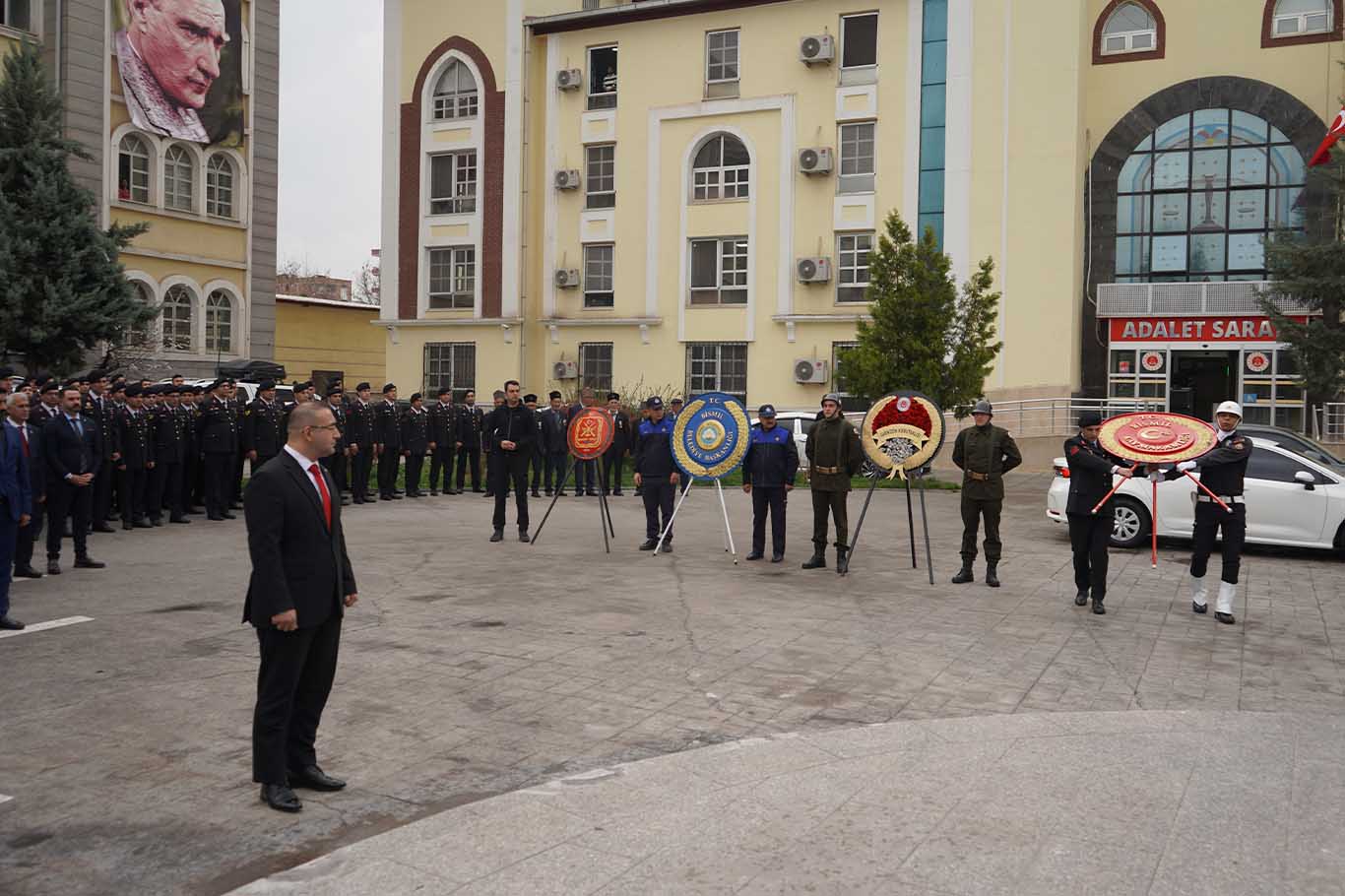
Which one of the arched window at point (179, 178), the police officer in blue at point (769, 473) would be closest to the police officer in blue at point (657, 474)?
the police officer in blue at point (769, 473)

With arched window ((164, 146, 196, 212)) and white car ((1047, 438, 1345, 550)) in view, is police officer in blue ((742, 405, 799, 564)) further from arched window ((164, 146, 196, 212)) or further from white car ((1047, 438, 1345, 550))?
arched window ((164, 146, 196, 212))

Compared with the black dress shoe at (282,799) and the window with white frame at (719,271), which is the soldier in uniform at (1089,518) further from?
the window with white frame at (719,271)

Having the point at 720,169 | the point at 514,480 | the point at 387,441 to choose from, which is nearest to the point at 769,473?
the point at 514,480

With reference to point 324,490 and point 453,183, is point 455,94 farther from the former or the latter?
point 324,490

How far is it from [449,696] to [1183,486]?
12.0m

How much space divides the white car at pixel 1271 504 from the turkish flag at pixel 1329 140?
13712 millimetres

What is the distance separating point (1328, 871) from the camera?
4914 millimetres

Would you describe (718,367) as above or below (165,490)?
above

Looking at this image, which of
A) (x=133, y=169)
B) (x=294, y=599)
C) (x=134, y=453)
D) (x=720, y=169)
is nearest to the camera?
(x=294, y=599)

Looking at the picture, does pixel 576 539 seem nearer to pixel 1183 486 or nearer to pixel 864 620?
pixel 864 620

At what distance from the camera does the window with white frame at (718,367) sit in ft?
126

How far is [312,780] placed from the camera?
19.4 feet

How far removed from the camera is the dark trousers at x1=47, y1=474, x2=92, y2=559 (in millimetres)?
12828

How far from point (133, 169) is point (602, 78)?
15.5 metres
